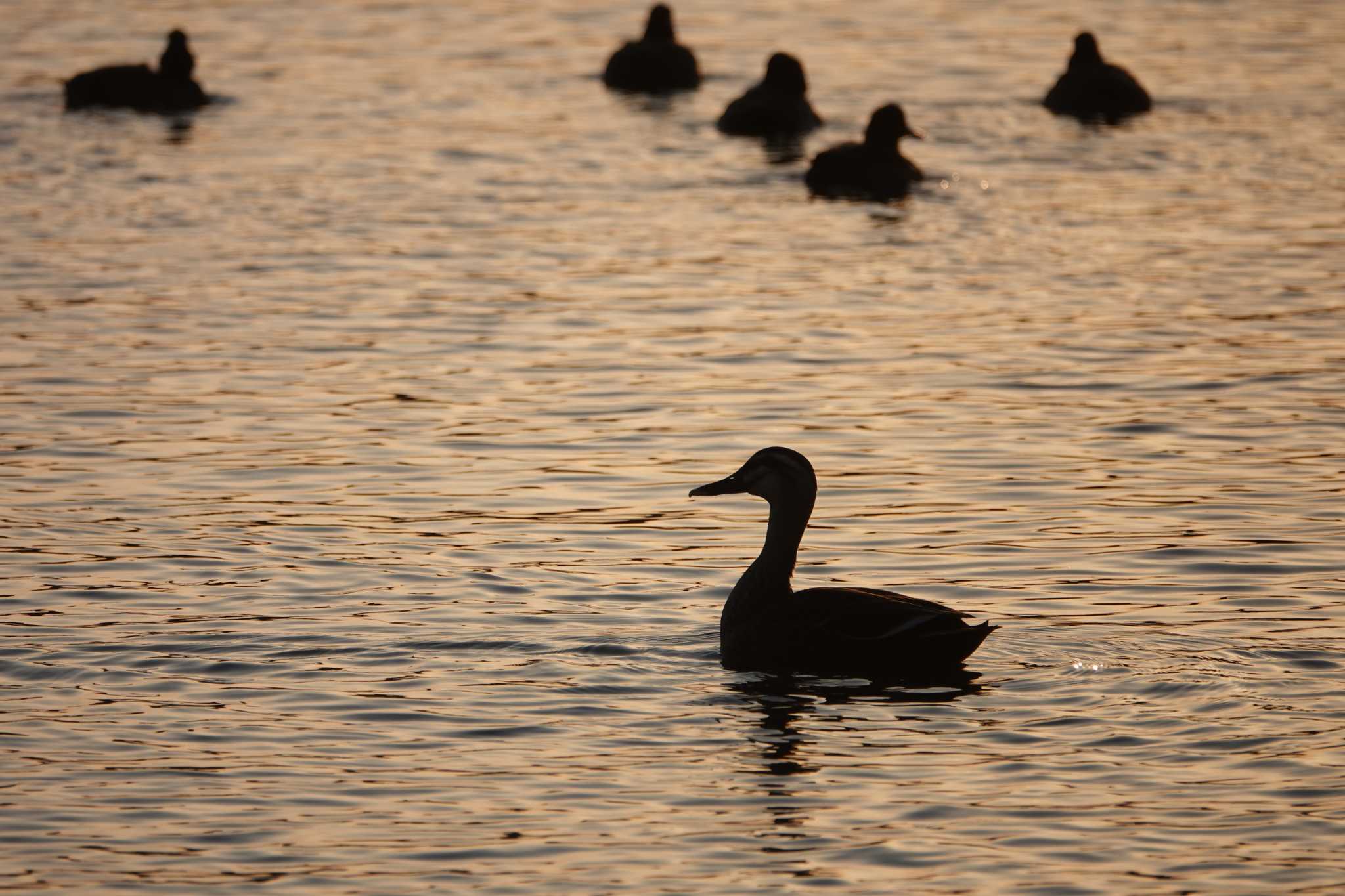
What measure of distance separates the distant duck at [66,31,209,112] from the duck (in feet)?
69.9

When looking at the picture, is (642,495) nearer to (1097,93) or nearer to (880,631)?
(880,631)

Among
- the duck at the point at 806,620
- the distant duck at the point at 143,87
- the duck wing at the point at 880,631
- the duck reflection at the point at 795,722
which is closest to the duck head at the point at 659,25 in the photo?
the distant duck at the point at 143,87

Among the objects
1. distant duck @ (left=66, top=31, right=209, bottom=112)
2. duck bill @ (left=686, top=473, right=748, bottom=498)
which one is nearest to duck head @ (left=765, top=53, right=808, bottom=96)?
distant duck @ (left=66, top=31, right=209, bottom=112)

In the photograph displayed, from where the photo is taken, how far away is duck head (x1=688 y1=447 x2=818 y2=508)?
13562mm

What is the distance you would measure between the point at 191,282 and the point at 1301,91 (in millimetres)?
17643

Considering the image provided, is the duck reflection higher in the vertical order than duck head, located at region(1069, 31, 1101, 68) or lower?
lower

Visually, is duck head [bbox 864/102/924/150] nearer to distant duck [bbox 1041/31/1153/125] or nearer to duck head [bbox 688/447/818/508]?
distant duck [bbox 1041/31/1153/125]

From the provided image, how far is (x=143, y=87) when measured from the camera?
3344cm

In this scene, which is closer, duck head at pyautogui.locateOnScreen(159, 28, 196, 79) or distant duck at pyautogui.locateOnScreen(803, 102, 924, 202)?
distant duck at pyautogui.locateOnScreen(803, 102, 924, 202)

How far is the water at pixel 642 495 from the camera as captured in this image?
35.5 feet

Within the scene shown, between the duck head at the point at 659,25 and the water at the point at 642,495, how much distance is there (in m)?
3.84

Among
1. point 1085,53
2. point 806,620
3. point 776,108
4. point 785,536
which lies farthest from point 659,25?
point 806,620

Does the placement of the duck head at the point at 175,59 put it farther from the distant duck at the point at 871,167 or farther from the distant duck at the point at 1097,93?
the distant duck at the point at 1097,93

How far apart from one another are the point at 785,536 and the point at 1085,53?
21388mm
